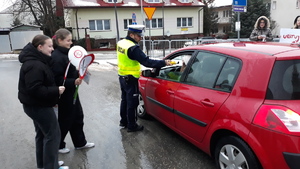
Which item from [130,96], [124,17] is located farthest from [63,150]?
[124,17]

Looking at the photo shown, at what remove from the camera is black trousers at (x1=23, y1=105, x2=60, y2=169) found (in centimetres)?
261

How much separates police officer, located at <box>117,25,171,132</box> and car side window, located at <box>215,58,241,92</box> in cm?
111

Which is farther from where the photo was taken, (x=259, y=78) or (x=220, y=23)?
(x=220, y=23)

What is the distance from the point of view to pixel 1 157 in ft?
11.6

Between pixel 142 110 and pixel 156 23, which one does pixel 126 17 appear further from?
pixel 142 110

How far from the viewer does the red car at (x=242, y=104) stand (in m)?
2.08

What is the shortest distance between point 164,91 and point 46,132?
1.72 meters

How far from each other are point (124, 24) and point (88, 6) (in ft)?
14.8

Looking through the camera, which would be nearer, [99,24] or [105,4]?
[105,4]

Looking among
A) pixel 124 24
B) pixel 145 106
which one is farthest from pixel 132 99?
Answer: pixel 124 24

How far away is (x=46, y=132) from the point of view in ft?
8.91

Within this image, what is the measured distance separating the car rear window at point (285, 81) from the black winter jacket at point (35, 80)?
2.11 metres

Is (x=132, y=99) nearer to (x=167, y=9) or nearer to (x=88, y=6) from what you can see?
(x=88, y=6)

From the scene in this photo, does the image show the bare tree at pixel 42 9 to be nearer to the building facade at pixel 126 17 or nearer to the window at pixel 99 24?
the building facade at pixel 126 17
